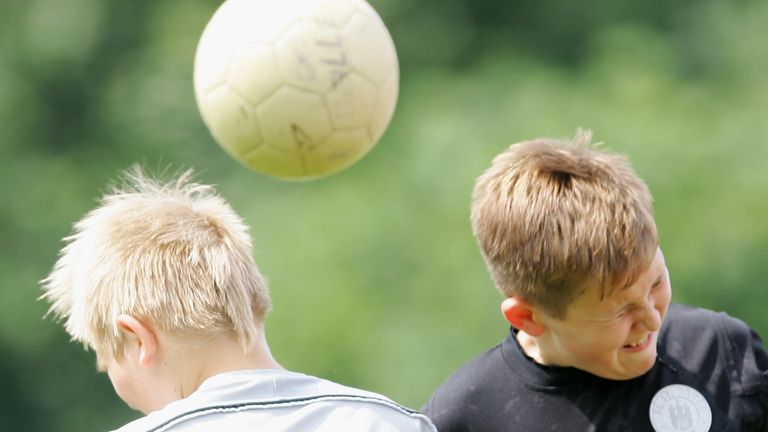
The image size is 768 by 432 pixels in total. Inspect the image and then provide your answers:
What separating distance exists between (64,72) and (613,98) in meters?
4.36

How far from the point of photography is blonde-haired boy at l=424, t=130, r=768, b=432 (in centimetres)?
371

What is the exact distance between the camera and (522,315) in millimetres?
3889

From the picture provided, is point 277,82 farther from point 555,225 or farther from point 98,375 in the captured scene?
point 98,375

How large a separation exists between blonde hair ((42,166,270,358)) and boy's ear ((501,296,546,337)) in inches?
25.0

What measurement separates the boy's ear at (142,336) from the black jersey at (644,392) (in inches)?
31.8

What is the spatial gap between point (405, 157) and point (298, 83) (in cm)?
630

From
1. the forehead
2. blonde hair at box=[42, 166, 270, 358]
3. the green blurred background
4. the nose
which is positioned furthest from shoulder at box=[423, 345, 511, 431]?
the green blurred background

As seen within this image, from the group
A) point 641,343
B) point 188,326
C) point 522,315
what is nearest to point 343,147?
point 522,315

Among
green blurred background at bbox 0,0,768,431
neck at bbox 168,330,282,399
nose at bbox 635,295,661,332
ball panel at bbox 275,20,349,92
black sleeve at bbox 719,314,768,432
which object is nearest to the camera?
neck at bbox 168,330,282,399

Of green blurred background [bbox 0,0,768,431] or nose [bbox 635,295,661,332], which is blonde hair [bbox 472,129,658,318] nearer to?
nose [bbox 635,295,661,332]

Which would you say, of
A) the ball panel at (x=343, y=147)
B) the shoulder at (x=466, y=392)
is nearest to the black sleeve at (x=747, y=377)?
the shoulder at (x=466, y=392)

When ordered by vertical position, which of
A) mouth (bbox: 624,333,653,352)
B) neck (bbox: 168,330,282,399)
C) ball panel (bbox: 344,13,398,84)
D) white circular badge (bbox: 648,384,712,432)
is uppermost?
ball panel (bbox: 344,13,398,84)

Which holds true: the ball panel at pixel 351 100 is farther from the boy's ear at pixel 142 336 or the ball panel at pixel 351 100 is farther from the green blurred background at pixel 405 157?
the green blurred background at pixel 405 157

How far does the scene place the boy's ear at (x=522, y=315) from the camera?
3.87 m
